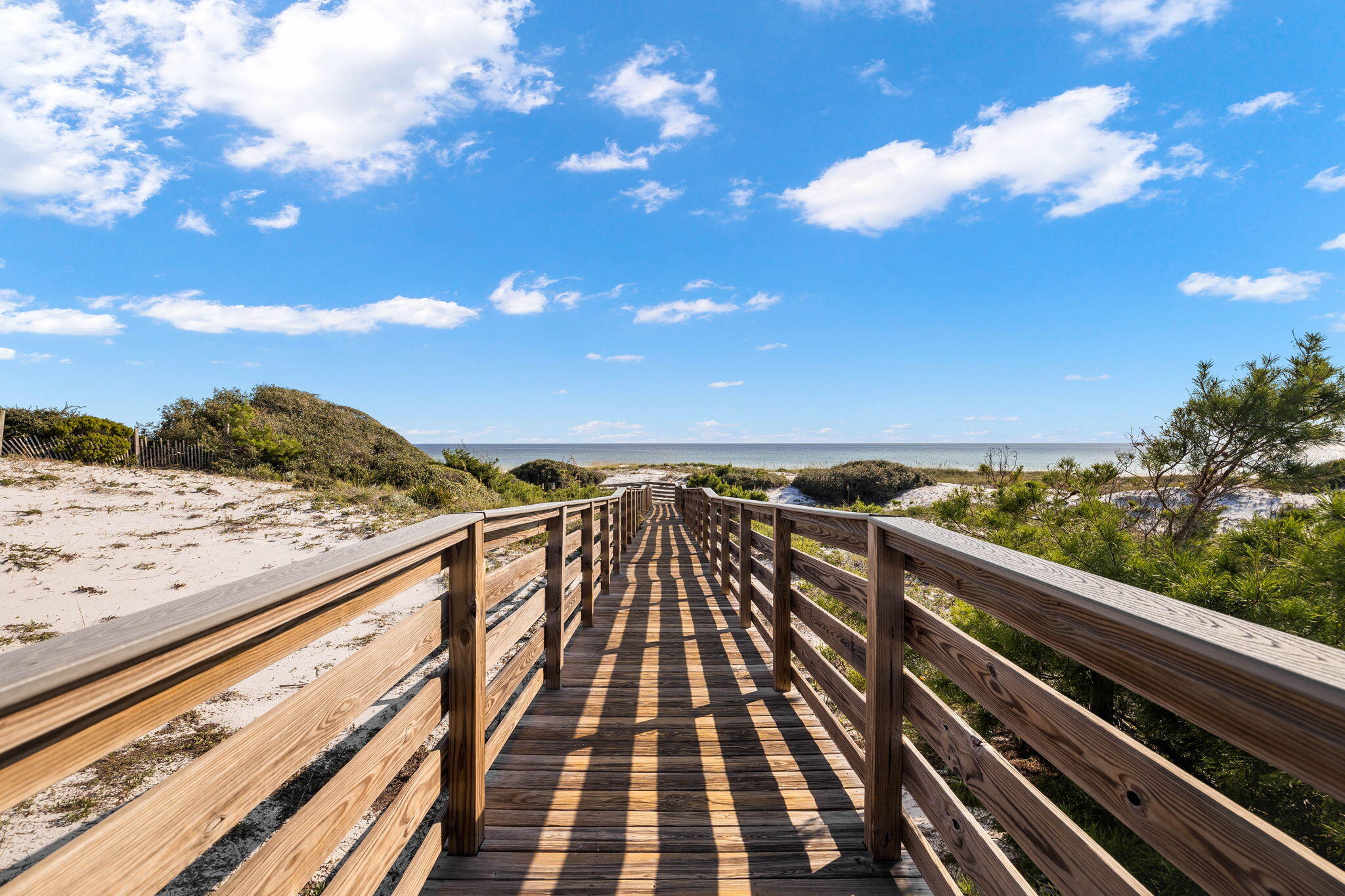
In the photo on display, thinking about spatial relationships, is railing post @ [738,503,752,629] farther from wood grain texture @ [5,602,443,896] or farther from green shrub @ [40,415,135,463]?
green shrub @ [40,415,135,463]

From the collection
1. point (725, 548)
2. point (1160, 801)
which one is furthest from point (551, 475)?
point (1160, 801)

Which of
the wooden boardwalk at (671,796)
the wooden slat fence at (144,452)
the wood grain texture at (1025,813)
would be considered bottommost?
the wooden boardwalk at (671,796)

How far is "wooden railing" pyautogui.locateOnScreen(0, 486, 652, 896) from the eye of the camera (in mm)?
623

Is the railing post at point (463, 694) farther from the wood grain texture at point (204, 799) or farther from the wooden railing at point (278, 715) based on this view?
the wood grain texture at point (204, 799)

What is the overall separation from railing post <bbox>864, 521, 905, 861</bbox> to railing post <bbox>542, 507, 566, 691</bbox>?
1929mm

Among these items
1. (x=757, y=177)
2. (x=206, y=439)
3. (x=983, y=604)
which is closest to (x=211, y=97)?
(x=206, y=439)

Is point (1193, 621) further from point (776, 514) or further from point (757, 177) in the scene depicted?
point (757, 177)

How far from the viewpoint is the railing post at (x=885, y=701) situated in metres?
1.76

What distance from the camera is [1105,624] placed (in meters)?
0.93

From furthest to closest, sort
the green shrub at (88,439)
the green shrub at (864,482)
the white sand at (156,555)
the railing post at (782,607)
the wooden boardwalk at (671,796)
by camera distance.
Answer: the green shrub at (864,482)
the green shrub at (88,439)
the railing post at (782,607)
the white sand at (156,555)
the wooden boardwalk at (671,796)

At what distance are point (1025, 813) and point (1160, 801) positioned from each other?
1.42 feet

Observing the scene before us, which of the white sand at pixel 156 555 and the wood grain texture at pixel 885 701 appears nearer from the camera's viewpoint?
the wood grain texture at pixel 885 701

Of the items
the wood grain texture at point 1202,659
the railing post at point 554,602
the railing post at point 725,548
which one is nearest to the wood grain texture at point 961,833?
the wood grain texture at point 1202,659

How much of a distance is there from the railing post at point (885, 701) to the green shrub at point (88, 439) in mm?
18635
